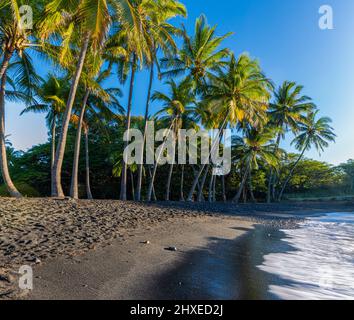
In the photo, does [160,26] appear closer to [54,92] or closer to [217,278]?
[54,92]

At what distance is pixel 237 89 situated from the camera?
2080 cm

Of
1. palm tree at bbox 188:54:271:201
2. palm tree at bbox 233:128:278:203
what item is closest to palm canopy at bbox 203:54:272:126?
palm tree at bbox 188:54:271:201

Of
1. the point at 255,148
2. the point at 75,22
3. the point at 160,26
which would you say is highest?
the point at 160,26

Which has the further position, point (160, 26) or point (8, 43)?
point (160, 26)

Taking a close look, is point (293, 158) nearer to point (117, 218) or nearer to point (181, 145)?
point (181, 145)

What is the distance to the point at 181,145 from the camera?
82.9 feet

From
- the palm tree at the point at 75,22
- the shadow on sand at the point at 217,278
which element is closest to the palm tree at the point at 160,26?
the palm tree at the point at 75,22

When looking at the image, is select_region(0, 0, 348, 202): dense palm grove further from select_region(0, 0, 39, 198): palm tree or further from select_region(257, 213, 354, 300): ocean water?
select_region(257, 213, 354, 300): ocean water

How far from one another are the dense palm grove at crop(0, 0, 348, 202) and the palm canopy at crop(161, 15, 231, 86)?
0.07 meters

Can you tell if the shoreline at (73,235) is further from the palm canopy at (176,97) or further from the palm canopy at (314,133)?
the palm canopy at (314,133)

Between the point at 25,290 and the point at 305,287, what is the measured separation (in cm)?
403

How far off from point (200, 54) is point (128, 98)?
23.3 ft

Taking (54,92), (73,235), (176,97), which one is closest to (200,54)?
(176,97)

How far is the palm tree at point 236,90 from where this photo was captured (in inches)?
818
